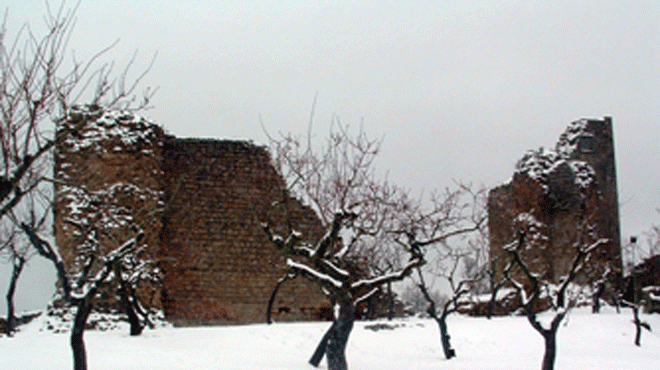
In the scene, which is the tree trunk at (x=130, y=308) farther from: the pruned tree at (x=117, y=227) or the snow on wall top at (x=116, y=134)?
the snow on wall top at (x=116, y=134)

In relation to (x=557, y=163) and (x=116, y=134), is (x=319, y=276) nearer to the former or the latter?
(x=116, y=134)

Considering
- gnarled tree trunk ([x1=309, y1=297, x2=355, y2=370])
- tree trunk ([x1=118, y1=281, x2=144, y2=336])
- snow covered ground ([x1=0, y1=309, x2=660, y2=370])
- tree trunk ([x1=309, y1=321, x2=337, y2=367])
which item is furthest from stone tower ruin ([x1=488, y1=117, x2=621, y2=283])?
gnarled tree trunk ([x1=309, y1=297, x2=355, y2=370])

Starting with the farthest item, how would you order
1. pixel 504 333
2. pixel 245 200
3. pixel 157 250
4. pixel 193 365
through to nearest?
pixel 245 200 < pixel 157 250 < pixel 504 333 < pixel 193 365

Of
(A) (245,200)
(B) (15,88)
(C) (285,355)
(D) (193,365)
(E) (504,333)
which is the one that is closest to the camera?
(B) (15,88)

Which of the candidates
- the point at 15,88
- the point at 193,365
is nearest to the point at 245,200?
the point at 193,365

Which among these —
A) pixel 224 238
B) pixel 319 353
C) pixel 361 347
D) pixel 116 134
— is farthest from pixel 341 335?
pixel 116 134

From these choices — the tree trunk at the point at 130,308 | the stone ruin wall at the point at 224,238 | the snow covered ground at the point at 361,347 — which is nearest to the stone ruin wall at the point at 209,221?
the stone ruin wall at the point at 224,238

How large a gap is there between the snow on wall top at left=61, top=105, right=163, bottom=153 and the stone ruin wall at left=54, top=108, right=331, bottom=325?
0.08ft

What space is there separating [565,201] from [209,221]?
10.1 meters

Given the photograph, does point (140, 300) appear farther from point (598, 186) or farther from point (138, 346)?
point (598, 186)

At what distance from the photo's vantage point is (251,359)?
1027 centimetres

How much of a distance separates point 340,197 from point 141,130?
7.45m

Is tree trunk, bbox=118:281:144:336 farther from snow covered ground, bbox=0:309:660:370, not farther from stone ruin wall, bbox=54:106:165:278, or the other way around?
stone ruin wall, bbox=54:106:165:278

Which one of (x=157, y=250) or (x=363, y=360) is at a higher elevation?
(x=157, y=250)
